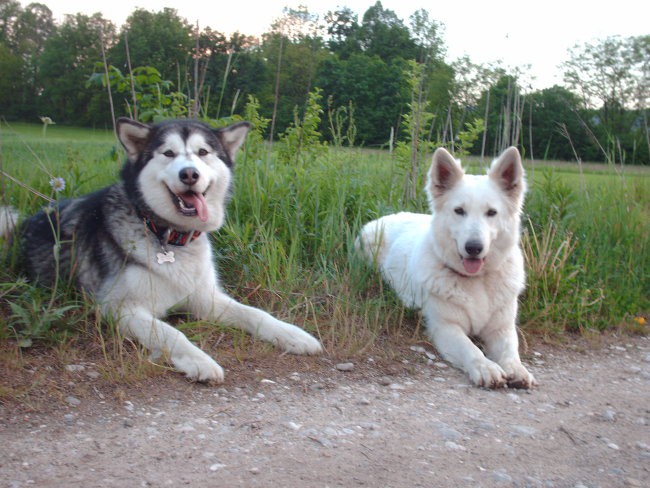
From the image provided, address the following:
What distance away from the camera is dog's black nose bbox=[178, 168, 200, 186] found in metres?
3.45

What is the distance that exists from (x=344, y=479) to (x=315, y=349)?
4.44 feet

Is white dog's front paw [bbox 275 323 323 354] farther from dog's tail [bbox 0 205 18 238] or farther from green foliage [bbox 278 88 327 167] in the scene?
green foliage [bbox 278 88 327 167]

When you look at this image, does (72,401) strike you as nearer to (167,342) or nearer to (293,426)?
(167,342)

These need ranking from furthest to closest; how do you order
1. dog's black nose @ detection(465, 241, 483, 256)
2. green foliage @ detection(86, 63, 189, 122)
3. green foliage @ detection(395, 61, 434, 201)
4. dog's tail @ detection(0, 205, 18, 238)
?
green foliage @ detection(395, 61, 434, 201)
green foliage @ detection(86, 63, 189, 122)
dog's tail @ detection(0, 205, 18, 238)
dog's black nose @ detection(465, 241, 483, 256)

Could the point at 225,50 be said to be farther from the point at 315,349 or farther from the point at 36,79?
the point at 36,79

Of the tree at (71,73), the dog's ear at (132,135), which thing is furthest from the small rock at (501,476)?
the tree at (71,73)

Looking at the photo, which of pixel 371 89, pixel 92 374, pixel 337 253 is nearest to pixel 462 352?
pixel 337 253

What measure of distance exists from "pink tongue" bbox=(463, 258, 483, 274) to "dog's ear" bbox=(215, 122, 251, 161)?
5.64 ft

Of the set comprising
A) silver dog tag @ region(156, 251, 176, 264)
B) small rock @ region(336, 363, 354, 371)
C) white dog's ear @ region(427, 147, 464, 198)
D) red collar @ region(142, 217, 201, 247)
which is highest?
white dog's ear @ region(427, 147, 464, 198)

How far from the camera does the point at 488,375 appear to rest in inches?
130

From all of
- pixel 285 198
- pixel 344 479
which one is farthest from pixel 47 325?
pixel 285 198

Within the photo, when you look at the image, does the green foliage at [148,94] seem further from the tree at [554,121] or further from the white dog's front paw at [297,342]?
the tree at [554,121]

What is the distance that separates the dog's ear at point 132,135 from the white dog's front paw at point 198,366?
136 centimetres

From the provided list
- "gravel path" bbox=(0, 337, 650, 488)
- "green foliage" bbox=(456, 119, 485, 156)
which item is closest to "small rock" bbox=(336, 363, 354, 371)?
"gravel path" bbox=(0, 337, 650, 488)
